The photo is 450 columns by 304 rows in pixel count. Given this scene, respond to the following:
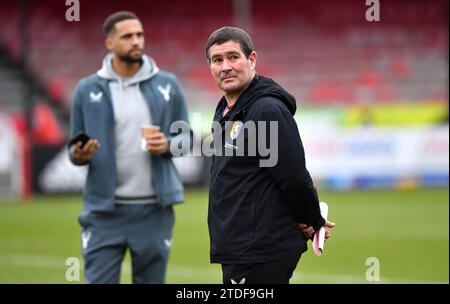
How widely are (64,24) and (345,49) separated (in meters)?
9.34

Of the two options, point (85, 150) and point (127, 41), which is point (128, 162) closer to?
point (85, 150)

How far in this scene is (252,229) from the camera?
5.39m

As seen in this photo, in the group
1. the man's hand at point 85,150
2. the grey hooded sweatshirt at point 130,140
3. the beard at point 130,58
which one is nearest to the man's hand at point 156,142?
the grey hooded sweatshirt at point 130,140

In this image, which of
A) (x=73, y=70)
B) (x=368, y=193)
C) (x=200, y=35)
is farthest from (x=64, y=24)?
(x=368, y=193)

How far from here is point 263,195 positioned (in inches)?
213

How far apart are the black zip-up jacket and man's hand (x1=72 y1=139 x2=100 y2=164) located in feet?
6.58

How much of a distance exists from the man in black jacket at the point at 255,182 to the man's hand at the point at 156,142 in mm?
1883

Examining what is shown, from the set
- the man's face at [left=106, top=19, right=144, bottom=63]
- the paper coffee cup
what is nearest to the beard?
the man's face at [left=106, top=19, right=144, bottom=63]

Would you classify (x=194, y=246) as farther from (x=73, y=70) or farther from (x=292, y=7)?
(x=292, y=7)

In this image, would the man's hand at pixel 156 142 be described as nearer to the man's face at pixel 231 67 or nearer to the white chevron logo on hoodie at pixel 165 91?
the white chevron logo on hoodie at pixel 165 91

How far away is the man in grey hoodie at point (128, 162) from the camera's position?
24.6 ft

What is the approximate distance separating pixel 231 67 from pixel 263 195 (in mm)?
776

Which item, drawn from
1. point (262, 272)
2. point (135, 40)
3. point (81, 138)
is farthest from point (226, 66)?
point (135, 40)

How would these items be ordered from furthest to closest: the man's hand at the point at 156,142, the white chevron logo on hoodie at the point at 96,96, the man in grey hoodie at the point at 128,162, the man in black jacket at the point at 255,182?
the white chevron logo on hoodie at the point at 96,96, the man in grey hoodie at the point at 128,162, the man's hand at the point at 156,142, the man in black jacket at the point at 255,182
